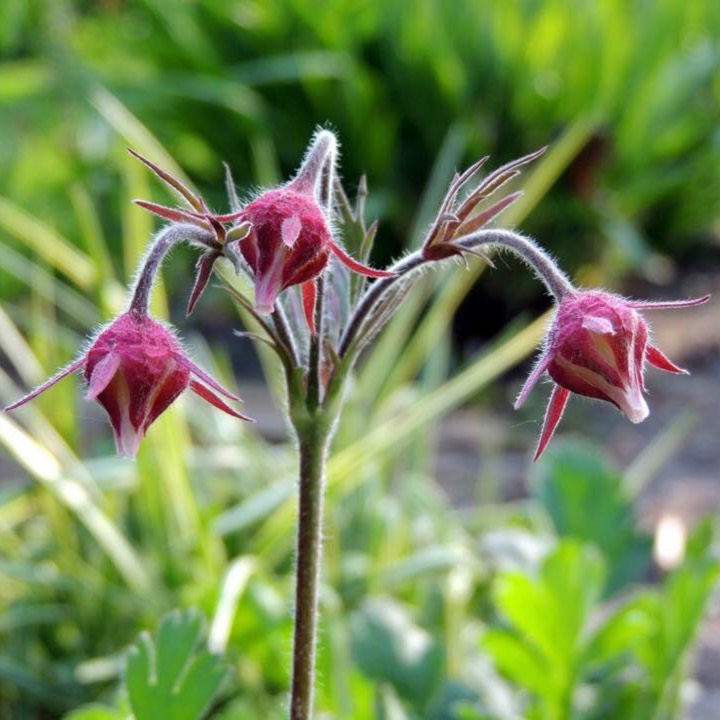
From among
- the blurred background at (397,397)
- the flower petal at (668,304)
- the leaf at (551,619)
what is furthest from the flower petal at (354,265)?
the leaf at (551,619)

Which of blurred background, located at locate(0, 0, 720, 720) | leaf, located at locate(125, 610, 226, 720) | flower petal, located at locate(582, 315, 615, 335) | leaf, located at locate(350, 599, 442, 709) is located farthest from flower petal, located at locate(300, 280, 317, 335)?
leaf, located at locate(350, 599, 442, 709)

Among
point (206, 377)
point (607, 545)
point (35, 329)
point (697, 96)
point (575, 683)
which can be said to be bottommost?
point (575, 683)

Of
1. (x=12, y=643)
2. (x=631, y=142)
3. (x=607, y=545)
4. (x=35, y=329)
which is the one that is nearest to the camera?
(x=607, y=545)

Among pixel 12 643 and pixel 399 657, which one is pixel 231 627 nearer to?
pixel 399 657

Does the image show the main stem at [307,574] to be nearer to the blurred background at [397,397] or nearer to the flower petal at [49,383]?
the flower petal at [49,383]

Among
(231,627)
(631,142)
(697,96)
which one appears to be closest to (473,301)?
(631,142)

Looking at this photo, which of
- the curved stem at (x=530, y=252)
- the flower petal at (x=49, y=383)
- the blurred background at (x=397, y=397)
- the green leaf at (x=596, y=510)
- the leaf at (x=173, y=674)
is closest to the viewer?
the flower petal at (x=49, y=383)

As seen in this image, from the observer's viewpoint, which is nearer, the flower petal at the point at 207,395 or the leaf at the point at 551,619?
the flower petal at the point at 207,395

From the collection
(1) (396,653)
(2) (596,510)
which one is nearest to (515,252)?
(1) (396,653)
